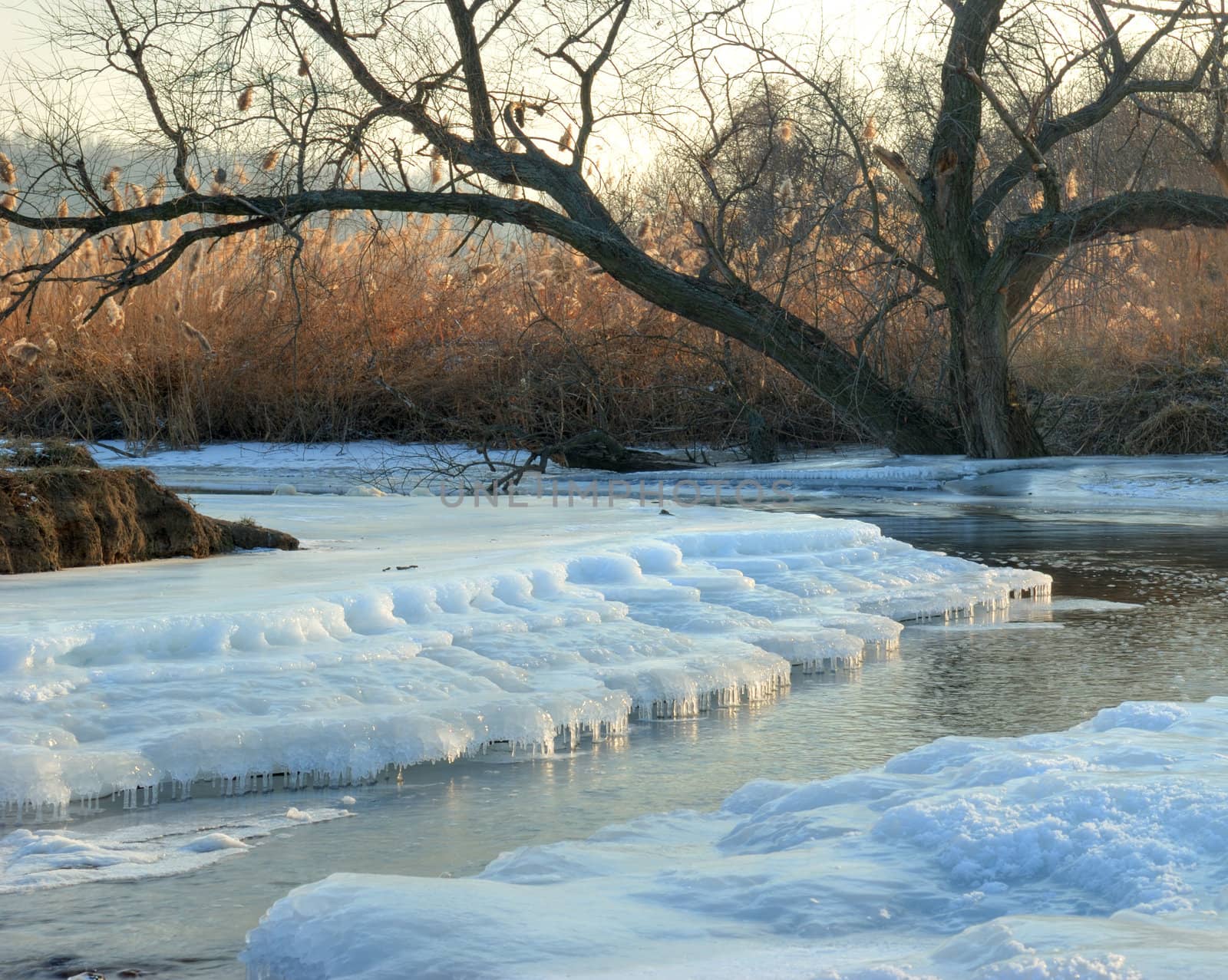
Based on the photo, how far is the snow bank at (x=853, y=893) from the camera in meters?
1.72

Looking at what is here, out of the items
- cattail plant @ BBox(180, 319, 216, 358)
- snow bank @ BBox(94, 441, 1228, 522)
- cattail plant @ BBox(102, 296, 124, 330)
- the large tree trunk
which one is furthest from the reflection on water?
cattail plant @ BBox(102, 296, 124, 330)

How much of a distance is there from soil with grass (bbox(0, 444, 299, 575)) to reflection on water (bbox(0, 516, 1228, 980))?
220 centimetres

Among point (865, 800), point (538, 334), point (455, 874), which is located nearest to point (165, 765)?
point (455, 874)

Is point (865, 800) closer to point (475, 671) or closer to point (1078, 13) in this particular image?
point (475, 671)

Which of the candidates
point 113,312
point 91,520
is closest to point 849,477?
point 113,312

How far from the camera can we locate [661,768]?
2871mm

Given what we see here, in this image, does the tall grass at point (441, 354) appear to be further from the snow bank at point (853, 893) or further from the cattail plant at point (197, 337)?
the snow bank at point (853, 893)

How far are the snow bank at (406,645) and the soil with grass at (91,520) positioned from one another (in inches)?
7.1

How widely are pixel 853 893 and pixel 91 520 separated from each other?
3.37 meters

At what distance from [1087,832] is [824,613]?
92.6 inches

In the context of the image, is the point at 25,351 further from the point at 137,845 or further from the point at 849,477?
the point at 137,845

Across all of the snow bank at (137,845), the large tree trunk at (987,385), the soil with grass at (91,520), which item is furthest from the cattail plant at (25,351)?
the snow bank at (137,845)

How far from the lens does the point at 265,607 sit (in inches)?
137

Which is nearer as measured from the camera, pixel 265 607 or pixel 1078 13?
pixel 265 607
